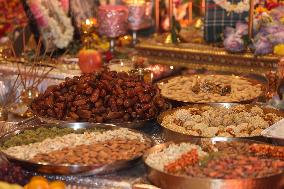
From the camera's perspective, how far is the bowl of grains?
2.36m

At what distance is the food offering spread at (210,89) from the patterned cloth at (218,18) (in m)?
1.17

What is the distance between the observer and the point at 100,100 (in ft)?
8.60

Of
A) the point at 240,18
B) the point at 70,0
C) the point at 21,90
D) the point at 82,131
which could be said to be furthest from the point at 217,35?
the point at 82,131

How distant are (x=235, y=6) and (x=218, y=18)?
0.15 m

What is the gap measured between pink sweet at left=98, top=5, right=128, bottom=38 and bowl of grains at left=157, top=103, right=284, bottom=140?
67.9 inches

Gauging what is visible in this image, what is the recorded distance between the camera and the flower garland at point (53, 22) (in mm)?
3959

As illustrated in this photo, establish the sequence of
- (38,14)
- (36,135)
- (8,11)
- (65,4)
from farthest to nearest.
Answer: (8,11), (65,4), (38,14), (36,135)

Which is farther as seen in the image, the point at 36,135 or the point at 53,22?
the point at 53,22

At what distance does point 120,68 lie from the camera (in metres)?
3.59

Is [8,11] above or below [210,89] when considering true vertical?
above

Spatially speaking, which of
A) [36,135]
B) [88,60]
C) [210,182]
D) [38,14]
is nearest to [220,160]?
[210,182]

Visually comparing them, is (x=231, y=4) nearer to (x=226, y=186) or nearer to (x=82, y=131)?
(x=82, y=131)

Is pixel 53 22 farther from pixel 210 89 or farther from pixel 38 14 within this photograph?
pixel 210 89

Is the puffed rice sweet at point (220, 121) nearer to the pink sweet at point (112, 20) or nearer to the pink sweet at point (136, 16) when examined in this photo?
the pink sweet at point (112, 20)
